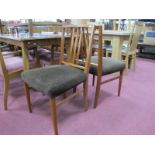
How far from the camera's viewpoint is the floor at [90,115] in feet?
4.76

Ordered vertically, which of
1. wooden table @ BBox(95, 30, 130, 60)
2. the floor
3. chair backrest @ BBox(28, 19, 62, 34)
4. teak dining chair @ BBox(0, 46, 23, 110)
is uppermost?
chair backrest @ BBox(28, 19, 62, 34)

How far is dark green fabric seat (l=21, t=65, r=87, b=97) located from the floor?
0.39 metres

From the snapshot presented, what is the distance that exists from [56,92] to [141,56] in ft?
11.7

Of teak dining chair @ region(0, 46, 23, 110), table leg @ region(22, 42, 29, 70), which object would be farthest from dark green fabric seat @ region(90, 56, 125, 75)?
teak dining chair @ region(0, 46, 23, 110)

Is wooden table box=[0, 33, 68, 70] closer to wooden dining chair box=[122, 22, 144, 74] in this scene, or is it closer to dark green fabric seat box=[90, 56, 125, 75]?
dark green fabric seat box=[90, 56, 125, 75]

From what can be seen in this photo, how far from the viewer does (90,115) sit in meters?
1.67

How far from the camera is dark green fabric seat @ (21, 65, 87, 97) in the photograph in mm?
1236

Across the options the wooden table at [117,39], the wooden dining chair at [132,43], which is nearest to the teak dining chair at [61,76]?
the wooden table at [117,39]

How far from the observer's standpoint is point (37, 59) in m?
2.21

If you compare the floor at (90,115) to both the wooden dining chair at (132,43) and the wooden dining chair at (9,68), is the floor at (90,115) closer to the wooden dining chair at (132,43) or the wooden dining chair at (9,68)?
the wooden dining chair at (9,68)

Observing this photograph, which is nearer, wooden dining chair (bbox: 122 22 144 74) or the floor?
the floor
